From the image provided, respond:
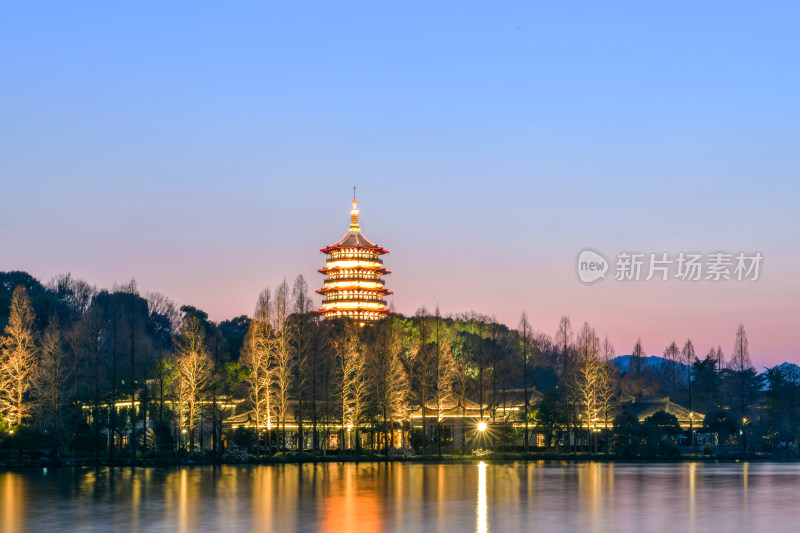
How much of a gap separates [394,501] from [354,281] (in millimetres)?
99623

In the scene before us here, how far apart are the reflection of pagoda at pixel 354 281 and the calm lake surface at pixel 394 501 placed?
8054 centimetres

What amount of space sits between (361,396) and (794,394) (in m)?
46.3

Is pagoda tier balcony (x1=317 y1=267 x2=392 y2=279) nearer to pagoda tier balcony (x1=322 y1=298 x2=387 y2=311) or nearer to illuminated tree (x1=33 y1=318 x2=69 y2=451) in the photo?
pagoda tier balcony (x1=322 y1=298 x2=387 y2=311)

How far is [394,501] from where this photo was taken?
30.8 meters

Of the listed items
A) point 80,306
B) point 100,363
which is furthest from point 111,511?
point 80,306

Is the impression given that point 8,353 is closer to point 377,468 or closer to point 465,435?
point 377,468

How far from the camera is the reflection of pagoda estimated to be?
423ft

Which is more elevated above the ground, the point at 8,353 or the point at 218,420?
the point at 8,353

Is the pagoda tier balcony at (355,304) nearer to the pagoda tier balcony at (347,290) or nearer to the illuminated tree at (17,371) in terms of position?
the pagoda tier balcony at (347,290)

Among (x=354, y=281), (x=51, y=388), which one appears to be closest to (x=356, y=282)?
(x=354, y=281)

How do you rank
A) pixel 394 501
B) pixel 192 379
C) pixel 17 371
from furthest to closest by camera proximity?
pixel 192 379 → pixel 17 371 → pixel 394 501

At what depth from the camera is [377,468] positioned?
5303 cm

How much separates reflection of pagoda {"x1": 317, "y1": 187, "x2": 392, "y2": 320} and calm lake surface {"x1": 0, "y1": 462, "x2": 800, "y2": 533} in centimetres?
8054

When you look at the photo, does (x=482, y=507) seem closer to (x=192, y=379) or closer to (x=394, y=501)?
(x=394, y=501)
